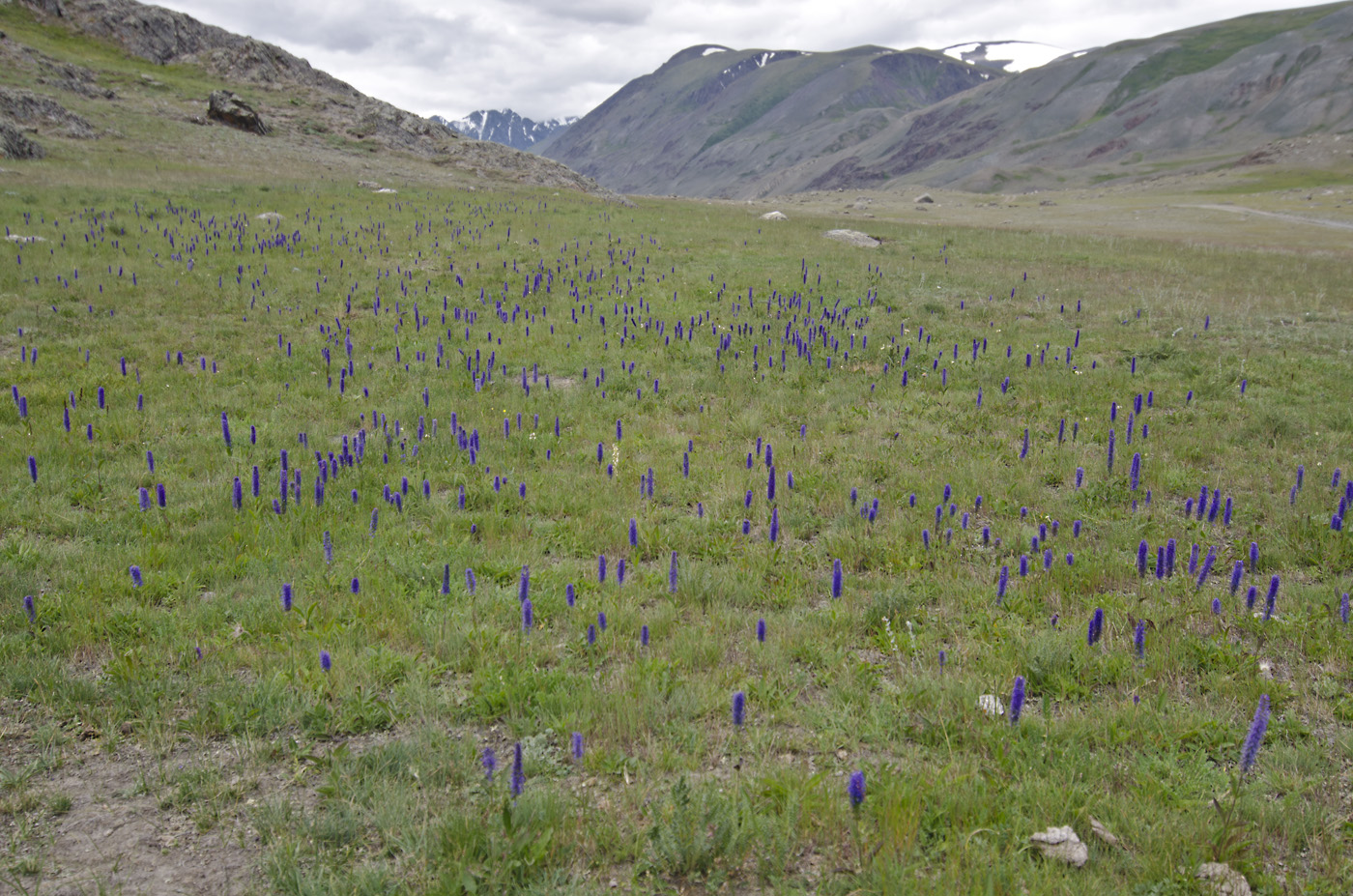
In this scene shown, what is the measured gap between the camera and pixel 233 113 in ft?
167

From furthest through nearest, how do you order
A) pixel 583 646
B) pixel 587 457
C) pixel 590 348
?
pixel 590 348
pixel 587 457
pixel 583 646

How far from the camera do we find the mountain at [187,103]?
132 feet

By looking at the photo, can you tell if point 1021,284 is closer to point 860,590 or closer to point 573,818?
point 860,590

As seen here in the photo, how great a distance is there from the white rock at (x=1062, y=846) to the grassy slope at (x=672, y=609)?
64 mm

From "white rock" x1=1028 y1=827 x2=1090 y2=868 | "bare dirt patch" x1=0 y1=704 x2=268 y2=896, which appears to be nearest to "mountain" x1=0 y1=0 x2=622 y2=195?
"bare dirt patch" x1=0 y1=704 x2=268 y2=896

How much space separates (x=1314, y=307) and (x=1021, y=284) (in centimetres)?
703

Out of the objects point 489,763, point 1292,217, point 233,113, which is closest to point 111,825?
point 489,763

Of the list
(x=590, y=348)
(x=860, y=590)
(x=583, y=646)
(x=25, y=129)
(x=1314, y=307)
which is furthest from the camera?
(x=25, y=129)

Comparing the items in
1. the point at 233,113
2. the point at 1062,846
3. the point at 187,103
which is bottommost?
the point at 1062,846

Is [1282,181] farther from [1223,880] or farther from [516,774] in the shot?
[516,774]

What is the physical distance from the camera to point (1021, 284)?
21672mm

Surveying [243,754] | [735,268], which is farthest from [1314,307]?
[243,754]

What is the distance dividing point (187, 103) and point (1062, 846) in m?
69.1

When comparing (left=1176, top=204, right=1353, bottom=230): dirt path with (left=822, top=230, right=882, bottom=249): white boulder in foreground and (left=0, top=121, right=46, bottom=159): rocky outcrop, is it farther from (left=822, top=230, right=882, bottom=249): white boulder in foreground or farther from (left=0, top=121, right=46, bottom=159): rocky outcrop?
(left=0, top=121, right=46, bottom=159): rocky outcrop
